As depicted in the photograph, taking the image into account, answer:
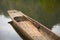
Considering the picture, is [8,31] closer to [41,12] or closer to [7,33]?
[7,33]

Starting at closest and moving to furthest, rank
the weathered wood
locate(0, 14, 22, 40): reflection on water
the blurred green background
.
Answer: the weathered wood → locate(0, 14, 22, 40): reflection on water → the blurred green background

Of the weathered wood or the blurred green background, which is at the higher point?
the weathered wood

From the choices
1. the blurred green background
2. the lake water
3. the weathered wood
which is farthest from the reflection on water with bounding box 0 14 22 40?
the blurred green background

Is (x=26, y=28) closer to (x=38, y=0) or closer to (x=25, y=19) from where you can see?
(x=25, y=19)

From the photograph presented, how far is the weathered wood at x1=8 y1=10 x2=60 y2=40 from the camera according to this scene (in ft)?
19.7

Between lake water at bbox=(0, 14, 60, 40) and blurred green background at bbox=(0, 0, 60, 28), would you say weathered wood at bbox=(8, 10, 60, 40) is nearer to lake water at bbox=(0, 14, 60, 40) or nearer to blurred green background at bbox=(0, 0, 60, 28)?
lake water at bbox=(0, 14, 60, 40)

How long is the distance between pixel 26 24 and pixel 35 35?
5.05 ft

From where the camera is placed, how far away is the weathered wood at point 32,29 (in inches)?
236

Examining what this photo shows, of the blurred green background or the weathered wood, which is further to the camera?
the blurred green background

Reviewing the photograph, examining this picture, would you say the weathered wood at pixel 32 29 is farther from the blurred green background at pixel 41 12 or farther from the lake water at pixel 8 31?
the blurred green background at pixel 41 12

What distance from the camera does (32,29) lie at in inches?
279

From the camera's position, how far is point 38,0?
783 inches

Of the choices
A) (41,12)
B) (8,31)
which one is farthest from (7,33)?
(41,12)

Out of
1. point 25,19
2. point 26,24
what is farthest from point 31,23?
point 25,19
